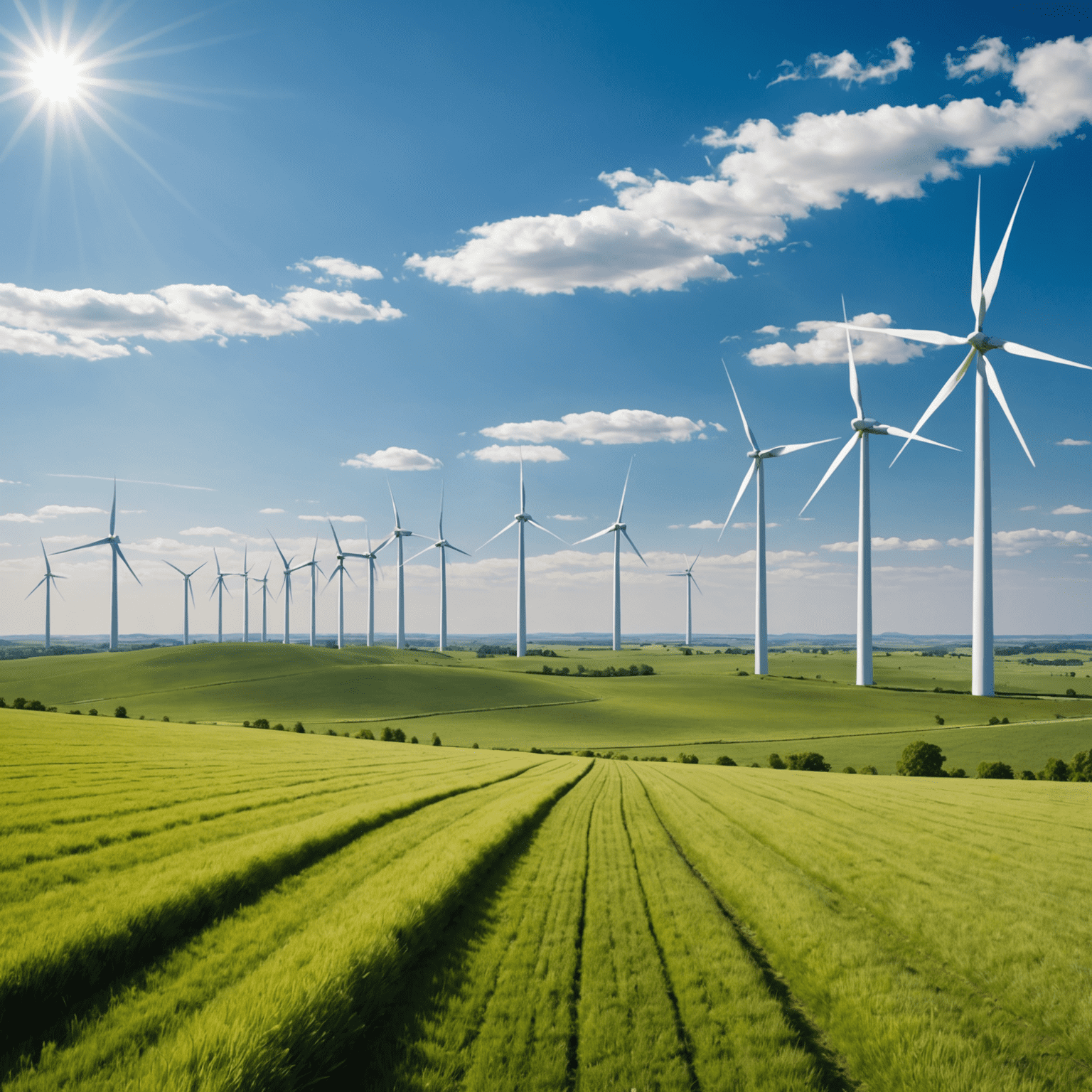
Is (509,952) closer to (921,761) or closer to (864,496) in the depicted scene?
(921,761)

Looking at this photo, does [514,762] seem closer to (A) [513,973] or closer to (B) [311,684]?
(A) [513,973]

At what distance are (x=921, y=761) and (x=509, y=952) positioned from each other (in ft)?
197

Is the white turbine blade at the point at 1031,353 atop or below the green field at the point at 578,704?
atop

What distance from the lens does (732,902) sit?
517 inches

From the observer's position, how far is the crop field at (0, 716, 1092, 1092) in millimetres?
6805

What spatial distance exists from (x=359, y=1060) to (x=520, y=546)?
166145 millimetres

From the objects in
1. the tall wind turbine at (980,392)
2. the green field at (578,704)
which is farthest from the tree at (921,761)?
the tall wind turbine at (980,392)

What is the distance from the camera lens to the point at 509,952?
9.93 meters

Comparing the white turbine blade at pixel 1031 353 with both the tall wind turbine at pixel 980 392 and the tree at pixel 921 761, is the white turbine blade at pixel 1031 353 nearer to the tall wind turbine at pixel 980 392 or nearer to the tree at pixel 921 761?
the tall wind turbine at pixel 980 392

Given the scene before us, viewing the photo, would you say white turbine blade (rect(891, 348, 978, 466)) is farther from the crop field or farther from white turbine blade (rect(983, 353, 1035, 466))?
the crop field

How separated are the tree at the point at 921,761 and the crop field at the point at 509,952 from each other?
43757mm

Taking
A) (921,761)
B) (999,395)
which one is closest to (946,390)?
(999,395)

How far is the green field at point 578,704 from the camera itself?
78188 millimetres

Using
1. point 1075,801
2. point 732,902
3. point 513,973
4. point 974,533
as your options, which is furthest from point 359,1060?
point 974,533
